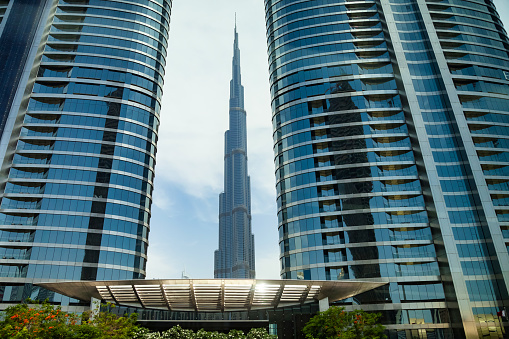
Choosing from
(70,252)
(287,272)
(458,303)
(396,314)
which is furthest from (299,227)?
(70,252)

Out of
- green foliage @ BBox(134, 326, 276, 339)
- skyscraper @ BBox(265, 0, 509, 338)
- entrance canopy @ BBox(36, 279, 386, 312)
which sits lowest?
green foliage @ BBox(134, 326, 276, 339)

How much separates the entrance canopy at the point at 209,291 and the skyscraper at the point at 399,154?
22.8 metres

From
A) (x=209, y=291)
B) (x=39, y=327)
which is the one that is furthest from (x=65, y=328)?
(x=209, y=291)

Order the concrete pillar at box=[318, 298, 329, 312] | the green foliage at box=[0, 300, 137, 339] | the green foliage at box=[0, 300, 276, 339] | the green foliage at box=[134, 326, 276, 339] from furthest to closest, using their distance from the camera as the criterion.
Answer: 1. the concrete pillar at box=[318, 298, 329, 312]
2. the green foliage at box=[134, 326, 276, 339]
3. the green foliage at box=[0, 300, 276, 339]
4. the green foliage at box=[0, 300, 137, 339]

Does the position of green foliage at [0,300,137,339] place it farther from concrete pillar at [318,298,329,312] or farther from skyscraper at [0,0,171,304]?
skyscraper at [0,0,171,304]

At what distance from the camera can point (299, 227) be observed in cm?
7156

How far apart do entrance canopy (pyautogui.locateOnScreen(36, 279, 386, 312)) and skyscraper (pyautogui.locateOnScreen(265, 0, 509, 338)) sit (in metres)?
22.8

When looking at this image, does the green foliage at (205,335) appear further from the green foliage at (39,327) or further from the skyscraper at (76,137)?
the skyscraper at (76,137)

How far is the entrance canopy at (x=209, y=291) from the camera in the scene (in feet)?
130

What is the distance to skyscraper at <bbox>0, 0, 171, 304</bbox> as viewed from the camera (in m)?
65.3

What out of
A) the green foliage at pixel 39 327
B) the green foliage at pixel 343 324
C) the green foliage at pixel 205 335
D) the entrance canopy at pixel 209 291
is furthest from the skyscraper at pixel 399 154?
the green foliage at pixel 39 327

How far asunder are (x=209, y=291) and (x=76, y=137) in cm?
4665

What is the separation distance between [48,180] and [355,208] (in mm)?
55196

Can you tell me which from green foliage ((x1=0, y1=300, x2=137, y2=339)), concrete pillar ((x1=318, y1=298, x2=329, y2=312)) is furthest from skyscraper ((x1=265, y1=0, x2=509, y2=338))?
green foliage ((x1=0, y1=300, x2=137, y2=339))
